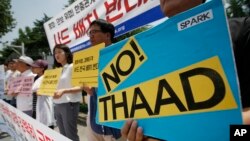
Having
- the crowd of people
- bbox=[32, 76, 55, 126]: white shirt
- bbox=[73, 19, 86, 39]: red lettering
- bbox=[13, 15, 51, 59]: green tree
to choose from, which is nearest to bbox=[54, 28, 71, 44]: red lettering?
bbox=[73, 19, 86, 39]: red lettering

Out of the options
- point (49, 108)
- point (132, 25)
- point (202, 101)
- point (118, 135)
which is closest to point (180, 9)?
point (202, 101)

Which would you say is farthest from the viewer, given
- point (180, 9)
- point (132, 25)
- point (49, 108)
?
point (49, 108)

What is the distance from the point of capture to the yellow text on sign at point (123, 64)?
125cm

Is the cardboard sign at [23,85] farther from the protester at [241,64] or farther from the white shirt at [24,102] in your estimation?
the protester at [241,64]

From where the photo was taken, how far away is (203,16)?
949 millimetres

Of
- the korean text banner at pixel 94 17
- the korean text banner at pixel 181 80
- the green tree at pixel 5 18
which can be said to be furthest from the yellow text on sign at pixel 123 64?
the green tree at pixel 5 18

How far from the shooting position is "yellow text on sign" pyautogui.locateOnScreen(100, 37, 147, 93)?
4.10 ft

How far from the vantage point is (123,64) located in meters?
1.33

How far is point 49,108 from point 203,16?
12.0 feet

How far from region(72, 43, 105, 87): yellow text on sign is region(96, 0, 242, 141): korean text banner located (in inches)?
37.6

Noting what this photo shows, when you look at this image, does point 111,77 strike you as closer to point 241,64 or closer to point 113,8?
point 241,64

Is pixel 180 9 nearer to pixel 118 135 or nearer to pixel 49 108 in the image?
pixel 118 135

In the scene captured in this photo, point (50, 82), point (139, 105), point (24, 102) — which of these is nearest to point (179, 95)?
point (139, 105)

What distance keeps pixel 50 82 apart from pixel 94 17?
94 cm
